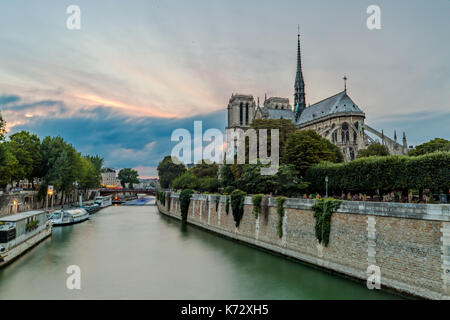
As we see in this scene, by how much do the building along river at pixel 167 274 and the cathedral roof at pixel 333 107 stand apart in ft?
140

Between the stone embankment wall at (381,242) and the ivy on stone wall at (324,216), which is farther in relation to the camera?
the ivy on stone wall at (324,216)

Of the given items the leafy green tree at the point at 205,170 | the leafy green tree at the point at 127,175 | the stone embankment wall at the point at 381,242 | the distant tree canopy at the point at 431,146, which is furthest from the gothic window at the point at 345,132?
the leafy green tree at the point at 127,175

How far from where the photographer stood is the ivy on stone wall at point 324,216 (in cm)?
1530

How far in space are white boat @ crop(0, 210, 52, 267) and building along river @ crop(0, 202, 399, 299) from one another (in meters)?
0.53

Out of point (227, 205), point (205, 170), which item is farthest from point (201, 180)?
point (227, 205)

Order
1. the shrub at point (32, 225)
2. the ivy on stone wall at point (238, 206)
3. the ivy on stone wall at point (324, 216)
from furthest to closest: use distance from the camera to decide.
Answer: the ivy on stone wall at point (238, 206), the shrub at point (32, 225), the ivy on stone wall at point (324, 216)

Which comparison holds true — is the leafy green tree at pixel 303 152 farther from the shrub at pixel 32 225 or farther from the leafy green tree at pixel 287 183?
the shrub at pixel 32 225

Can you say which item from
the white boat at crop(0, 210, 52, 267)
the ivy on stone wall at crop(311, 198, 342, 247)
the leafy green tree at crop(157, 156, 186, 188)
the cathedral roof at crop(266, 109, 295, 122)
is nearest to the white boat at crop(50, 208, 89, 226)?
the white boat at crop(0, 210, 52, 267)

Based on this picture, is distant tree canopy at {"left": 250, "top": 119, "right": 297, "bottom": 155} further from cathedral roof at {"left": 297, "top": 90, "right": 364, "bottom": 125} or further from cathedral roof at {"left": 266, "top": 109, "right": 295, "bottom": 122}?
cathedral roof at {"left": 266, "top": 109, "right": 295, "bottom": 122}

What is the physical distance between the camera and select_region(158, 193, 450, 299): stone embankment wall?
10.8m

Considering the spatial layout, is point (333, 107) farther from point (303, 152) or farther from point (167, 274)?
point (167, 274)

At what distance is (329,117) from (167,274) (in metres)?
50.1

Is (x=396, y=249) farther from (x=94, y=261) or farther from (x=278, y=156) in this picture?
(x=278, y=156)

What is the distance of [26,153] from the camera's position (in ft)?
127
